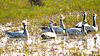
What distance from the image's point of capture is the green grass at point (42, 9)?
56.2 feet

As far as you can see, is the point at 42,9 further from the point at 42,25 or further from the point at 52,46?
the point at 52,46

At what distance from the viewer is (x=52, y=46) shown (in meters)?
9.91

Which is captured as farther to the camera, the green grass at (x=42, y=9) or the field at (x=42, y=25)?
the green grass at (x=42, y=9)

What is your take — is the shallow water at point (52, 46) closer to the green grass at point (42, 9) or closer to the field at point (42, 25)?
the field at point (42, 25)

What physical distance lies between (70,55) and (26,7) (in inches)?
467

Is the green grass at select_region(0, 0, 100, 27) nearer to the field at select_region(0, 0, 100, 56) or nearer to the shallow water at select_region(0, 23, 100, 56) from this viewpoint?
the field at select_region(0, 0, 100, 56)

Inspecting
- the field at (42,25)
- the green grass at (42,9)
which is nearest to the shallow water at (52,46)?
the field at (42,25)

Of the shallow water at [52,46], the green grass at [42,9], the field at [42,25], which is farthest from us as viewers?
the green grass at [42,9]

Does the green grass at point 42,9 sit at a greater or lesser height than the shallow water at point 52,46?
greater

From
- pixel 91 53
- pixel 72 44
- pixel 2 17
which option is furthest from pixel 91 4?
pixel 91 53

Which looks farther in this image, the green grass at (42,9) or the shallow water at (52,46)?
the green grass at (42,9)

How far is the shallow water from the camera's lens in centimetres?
901

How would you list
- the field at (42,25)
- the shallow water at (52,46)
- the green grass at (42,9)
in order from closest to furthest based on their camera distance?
the shallow water at (52,46)
the field at (42,25)
the green grass at (42,9)

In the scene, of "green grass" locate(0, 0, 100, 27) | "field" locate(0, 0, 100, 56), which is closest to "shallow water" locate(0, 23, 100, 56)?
"field" locate(0, 0, 100, 56)
